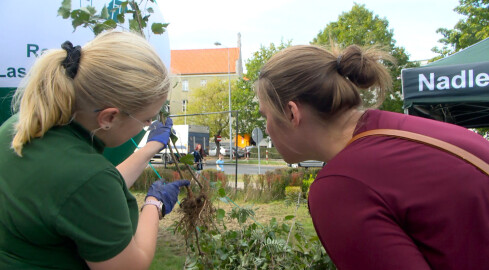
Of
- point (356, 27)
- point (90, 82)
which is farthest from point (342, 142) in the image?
point (356, 27)

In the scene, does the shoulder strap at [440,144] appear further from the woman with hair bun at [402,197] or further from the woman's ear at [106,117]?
the woman's ear at [106,117]

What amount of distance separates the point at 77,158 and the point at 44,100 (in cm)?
23

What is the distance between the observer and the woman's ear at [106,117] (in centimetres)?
Answer: 119

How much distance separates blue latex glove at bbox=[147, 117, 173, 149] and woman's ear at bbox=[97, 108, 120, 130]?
0.70 m

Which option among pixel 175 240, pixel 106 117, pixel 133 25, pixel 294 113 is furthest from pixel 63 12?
pixel 175 240

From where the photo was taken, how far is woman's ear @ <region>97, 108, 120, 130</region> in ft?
3.89

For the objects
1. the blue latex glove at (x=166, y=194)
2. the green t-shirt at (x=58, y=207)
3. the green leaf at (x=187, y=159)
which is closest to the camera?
the green t-shirt at (x=58, y=207)

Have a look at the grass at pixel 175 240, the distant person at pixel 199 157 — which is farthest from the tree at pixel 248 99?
the grass at pixel 175 240

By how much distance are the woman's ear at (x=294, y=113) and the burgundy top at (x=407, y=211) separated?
10.1 inches

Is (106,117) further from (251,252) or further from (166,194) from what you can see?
(251,252)

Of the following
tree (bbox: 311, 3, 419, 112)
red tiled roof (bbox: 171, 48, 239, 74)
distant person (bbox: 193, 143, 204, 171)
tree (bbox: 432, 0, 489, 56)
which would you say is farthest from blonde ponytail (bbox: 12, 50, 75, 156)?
red tiled roof (bbox: 171, 48, 239, 74)

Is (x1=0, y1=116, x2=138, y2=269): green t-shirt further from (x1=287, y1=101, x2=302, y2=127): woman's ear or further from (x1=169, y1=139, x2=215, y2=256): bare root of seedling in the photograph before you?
(x1=169, y1=139, x2=215, y2=256): bare root of seedling

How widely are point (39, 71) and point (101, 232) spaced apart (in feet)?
1.73

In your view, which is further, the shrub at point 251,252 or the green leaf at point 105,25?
the shrub at point 251,252
